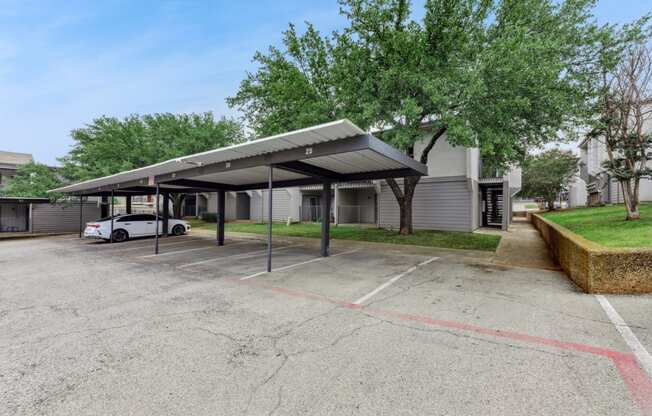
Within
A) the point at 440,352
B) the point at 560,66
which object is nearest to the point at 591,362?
the point at 440,352

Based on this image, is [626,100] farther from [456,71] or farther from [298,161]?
[298,161]

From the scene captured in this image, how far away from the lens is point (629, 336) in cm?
322

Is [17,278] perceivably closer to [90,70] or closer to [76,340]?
[76,340]

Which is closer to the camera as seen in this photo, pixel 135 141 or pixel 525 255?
pixel 525 255

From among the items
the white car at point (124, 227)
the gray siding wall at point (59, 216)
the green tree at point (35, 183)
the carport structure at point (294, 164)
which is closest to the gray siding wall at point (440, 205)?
the carport structure at point (294, 164)

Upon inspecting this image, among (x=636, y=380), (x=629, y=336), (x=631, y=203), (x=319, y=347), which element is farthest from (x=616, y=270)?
(x=631, y=203)

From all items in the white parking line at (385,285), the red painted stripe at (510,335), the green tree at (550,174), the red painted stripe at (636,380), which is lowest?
the white parking line at (385,285)

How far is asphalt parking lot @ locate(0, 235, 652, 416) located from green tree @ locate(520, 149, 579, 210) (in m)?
25.4

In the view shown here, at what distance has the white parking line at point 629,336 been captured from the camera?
8.79 feet

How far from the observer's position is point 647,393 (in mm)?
2219

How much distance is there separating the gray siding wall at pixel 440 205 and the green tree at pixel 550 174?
590 inches

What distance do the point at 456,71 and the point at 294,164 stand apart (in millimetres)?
6103

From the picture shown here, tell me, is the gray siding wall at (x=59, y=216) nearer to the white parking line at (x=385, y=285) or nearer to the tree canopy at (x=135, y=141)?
the tree canopy at (x=135, y=141)

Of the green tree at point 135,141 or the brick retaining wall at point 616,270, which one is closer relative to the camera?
the brick retaining wall at point 616,270
